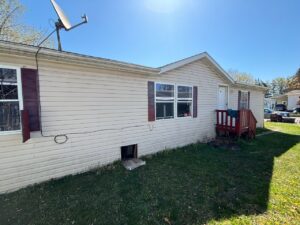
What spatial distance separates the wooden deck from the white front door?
2.62 ft

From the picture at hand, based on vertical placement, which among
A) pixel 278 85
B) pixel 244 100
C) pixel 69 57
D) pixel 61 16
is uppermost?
pixel 278 85

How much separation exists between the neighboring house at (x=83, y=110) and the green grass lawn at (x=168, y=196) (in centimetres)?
51

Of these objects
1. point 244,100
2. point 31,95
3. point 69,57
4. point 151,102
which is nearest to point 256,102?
point 244,100

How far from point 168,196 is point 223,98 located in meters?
7.63

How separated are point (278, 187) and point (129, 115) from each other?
439 cm

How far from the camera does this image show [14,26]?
10.3 m

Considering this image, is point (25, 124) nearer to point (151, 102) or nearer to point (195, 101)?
point (151, 102)

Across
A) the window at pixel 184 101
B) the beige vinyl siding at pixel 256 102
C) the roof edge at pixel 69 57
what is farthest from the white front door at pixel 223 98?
the roof edge at pixel 69 57

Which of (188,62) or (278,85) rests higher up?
(278,85)

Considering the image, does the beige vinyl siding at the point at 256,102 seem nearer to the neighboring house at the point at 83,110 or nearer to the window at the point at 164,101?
the neighboring house at the point at 83,110

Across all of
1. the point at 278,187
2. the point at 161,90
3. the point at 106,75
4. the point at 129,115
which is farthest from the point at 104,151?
the point at 278,187

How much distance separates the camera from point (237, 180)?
4059mm

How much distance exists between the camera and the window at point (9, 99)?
11.0 feet

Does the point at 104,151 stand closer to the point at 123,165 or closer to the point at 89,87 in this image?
the point at 123,165
